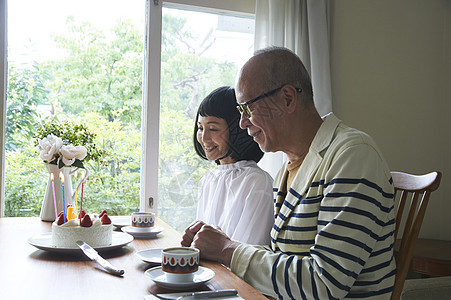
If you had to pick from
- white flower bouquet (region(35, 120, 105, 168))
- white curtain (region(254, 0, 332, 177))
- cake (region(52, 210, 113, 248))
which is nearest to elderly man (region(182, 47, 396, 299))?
cake (region(52, 210, 113, 248))

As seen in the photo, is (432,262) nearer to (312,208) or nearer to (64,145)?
(312,208)

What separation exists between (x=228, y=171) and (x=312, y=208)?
2.67 ft

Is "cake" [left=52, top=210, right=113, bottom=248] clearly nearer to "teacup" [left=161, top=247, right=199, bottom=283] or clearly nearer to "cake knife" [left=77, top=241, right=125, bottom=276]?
"cake knife" [left=77, top=241, right=125, bottom=276]

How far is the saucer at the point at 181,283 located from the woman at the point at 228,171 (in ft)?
2.11

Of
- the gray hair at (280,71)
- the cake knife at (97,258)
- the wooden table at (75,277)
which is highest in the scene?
the gray hair at (280,71)

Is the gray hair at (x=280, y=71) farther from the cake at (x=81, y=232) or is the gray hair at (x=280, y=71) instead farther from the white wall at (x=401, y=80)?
the white wall at (x=401, y=80)

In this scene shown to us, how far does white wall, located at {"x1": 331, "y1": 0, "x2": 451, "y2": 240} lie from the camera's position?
3.05m

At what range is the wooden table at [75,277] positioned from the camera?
0.94 metres

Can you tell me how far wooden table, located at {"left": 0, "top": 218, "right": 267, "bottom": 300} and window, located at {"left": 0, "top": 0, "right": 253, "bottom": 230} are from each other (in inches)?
51.6

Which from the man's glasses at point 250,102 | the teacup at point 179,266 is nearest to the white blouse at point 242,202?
the man's glasses at point 250,102

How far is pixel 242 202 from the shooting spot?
178 centimetres

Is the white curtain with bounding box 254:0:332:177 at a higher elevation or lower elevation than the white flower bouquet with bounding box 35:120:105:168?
higher

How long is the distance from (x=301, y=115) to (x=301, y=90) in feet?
0.23

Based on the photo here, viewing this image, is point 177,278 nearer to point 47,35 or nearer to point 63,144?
point 63,144
